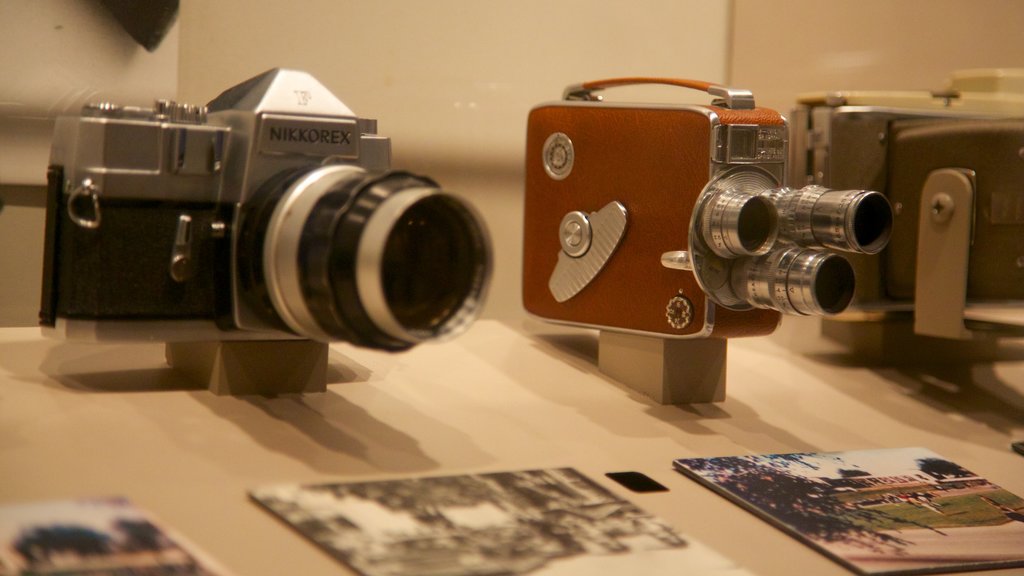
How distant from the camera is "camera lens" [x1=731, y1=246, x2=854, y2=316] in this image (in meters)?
0.88

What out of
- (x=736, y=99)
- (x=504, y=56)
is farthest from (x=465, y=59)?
(x=736, y=99)

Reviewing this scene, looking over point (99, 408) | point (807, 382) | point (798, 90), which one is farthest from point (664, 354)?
point (798, 90)

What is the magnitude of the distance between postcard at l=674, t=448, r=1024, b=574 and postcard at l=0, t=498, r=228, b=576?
369mm

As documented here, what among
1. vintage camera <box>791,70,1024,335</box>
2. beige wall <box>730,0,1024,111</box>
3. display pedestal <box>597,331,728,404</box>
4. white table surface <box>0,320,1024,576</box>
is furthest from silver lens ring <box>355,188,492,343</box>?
beige wall <box>730,0,1024,111</box>

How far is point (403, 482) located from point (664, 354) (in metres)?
0.34

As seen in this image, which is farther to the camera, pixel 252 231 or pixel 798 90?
pixel 798 90

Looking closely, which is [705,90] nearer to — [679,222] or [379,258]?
[679,222]

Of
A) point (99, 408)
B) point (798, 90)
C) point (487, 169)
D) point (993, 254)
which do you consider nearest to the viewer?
point (99, 408)

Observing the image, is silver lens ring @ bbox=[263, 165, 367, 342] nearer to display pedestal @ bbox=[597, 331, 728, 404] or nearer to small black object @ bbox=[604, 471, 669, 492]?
small black object @ bbox=[604, 471, 669, 492]

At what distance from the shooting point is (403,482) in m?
0.74

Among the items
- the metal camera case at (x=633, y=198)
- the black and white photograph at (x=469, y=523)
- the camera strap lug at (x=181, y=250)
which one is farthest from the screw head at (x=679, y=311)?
the camera strap lug at (x=181, y=250)

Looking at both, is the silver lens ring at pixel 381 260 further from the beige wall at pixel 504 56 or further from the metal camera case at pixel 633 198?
the beige wall at pixel 504 56

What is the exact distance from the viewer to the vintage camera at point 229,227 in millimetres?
760

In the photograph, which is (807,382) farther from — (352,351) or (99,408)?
(99,408)
